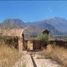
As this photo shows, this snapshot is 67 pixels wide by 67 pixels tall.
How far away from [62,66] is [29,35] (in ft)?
150

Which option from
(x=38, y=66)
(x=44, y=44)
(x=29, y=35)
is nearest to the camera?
(x=38, y=66)

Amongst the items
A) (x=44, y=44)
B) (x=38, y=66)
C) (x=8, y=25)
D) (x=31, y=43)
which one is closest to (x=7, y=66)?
(x=38, y=66)

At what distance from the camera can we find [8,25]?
65.5ft

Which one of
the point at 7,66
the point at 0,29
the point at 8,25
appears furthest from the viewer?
the point at 8,25

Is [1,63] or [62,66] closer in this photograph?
[1,63]

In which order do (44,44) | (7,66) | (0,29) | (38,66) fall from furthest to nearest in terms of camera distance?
1. (44,44)
2. (0,29)
3. (38,66)
4. (7,66)

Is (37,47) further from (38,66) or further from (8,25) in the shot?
(38,66)

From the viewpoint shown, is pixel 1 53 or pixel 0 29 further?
pixel 0 29

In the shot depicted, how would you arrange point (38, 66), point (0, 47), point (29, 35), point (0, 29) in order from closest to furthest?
point (38, 66) → point (0, 47) → point (0, 29) → point (29, 35)

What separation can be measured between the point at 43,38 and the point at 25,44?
2.89 metres

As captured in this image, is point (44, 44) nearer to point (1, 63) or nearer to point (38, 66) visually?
point (38, 66)

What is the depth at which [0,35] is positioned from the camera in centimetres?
1958

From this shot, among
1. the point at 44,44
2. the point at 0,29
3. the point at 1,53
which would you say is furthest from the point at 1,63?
the point at 44,44

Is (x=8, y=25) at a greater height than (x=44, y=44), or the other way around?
(x=8, y=25)
